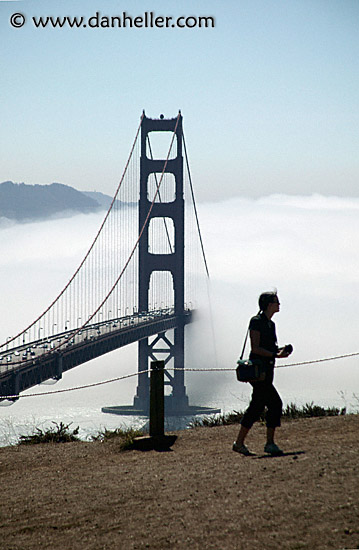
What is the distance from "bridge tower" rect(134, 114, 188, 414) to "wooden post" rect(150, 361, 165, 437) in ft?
150

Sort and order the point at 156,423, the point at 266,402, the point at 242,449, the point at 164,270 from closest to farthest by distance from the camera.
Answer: the point at 266,402 → the point at 242,449 → the point at 156,423 → the point at 164,270

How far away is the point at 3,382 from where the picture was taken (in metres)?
28.5

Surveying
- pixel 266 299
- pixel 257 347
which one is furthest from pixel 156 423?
pixel 266 299

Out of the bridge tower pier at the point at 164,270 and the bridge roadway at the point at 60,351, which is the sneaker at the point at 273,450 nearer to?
the bridge roadway at the point at 60,351

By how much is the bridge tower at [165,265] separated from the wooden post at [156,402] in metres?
45.8

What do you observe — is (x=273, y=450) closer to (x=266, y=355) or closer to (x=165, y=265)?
(x=266, y=355)

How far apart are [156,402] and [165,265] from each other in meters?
50.3

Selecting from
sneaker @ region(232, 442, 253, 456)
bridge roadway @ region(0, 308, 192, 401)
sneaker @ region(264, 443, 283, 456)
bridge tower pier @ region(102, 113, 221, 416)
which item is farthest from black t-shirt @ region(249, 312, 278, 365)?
bridge tower pier @ region(102, 113, 221, 416)

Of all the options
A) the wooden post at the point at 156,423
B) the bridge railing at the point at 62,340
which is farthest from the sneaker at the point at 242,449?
the bridge railing at the point at 62,340

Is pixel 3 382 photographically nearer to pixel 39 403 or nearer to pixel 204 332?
pixel 204 332

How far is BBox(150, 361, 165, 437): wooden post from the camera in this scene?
9062 millimetres

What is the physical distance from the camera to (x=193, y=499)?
5926 millimetres

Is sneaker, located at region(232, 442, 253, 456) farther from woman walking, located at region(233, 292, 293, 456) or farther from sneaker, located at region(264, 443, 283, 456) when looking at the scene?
sneaker, located at region(264, 443, 283, 456)

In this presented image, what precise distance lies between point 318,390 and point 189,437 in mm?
69679
